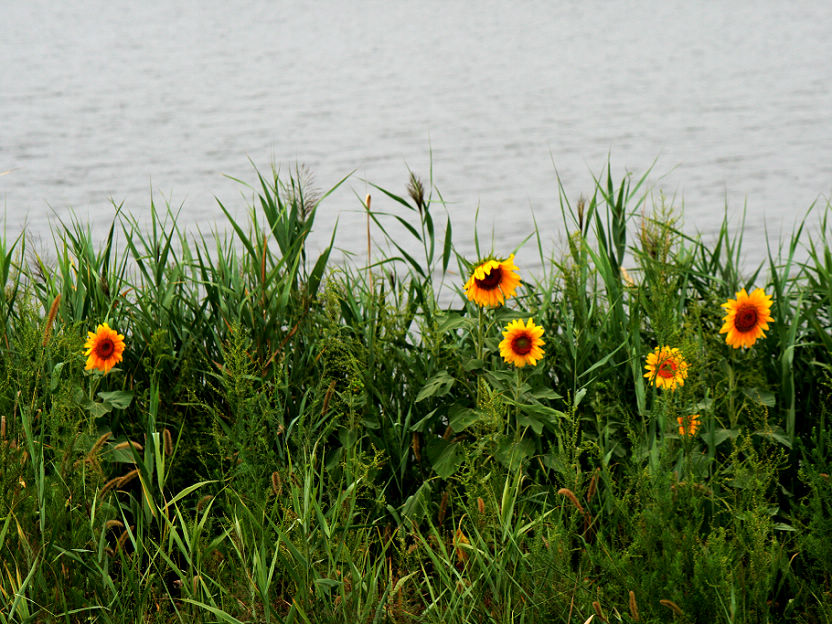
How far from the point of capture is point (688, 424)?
2.27 m

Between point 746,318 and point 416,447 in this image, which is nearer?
point 746,318

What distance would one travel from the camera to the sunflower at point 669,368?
2298 mm

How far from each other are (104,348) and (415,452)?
0.91 m

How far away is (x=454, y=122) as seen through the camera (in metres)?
12.6

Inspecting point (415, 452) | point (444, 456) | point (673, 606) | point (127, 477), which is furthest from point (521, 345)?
point (127, 477)

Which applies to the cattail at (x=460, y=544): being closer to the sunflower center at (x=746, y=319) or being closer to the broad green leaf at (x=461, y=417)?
the broad green leaf at (x=461, y=417)

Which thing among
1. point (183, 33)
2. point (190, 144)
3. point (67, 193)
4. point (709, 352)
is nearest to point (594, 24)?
point (183, 33)

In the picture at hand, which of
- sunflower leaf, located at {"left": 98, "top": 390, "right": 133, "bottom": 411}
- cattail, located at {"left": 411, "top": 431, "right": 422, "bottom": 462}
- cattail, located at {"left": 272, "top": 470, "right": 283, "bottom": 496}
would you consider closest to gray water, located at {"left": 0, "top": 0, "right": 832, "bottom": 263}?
sunflower leaf, located at {"left": 98, "top": 390, "right": 133, "bottom": 411}

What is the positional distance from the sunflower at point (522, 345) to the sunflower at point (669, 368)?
0.98 ft

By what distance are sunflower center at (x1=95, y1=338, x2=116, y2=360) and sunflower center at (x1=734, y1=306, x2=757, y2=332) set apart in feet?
5.52

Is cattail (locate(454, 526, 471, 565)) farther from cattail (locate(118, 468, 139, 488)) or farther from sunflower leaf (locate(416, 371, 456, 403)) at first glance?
cattail (locate(118, 468, 139, 488))

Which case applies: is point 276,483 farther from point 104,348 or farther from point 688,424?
point 688,424

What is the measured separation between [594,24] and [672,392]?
25.5m

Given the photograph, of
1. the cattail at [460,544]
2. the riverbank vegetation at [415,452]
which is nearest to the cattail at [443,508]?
the riverbank vegetation at [415,452]
